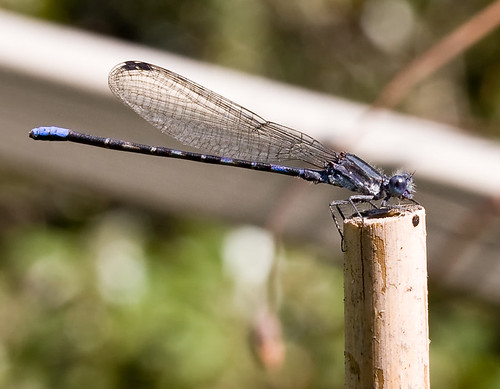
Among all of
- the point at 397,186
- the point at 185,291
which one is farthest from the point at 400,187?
the point at 185,291

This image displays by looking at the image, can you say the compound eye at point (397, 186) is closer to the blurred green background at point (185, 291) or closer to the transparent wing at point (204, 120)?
the transparent wing at point (204, 120)

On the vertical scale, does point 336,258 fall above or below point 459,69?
below

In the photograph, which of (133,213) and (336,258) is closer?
(336,258)

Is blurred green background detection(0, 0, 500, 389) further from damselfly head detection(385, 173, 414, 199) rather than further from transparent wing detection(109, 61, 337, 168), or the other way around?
damselfly head detection(385, 173, 414, 199)

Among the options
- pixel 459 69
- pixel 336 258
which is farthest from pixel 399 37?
pixel 336 258

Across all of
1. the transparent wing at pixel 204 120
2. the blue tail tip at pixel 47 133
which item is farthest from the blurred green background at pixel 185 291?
the blue tail tip at pixel 47 133

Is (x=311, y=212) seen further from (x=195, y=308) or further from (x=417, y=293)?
Answer: (x=417, y=293)
